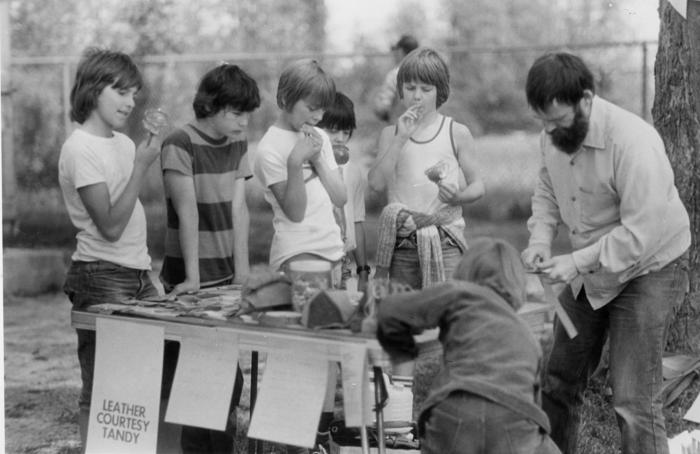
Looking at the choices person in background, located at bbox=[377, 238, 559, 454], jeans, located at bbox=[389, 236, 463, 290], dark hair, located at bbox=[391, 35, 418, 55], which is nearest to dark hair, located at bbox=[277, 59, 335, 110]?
jeans, located at bbox=[389, 236, 463, 290]

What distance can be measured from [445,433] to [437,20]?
8.31 m

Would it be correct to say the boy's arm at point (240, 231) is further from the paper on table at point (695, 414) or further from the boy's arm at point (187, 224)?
the paper on table at point (695, 414)

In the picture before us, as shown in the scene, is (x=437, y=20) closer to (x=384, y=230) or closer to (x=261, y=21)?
(x=261, y=21)

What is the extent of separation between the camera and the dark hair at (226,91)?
3430 millimetres

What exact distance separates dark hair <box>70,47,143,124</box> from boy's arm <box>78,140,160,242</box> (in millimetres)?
237

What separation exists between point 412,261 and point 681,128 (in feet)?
4.57

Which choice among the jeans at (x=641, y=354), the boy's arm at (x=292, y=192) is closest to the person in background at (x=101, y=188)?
the boy's arm at (x=292, y=192)

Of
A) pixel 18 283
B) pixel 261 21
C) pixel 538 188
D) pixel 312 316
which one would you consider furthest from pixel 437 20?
pixel 312 316

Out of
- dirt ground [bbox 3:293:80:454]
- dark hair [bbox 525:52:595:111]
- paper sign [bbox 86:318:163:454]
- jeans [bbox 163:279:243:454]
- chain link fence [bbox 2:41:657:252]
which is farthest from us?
chain link fence [bbox 2:41:657:252]

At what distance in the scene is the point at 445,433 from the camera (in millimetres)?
2584

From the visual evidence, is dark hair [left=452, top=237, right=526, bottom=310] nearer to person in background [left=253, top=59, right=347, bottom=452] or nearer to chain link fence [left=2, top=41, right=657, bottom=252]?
person in background [left=253, top=59, right=347, bottom=452]

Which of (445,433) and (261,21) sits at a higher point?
(261,21)

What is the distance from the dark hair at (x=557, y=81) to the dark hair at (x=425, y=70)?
2.37 ft

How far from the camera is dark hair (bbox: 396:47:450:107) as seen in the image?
11.6 feet
